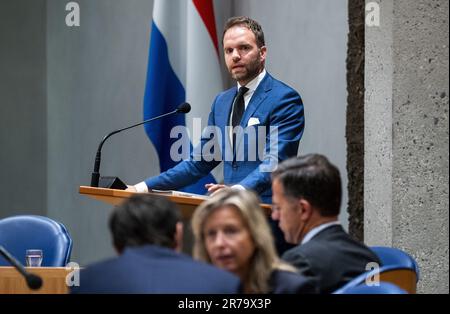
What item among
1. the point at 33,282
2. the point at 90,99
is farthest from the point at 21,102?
the point at 33,282

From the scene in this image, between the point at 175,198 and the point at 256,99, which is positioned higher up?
the point at 256,99

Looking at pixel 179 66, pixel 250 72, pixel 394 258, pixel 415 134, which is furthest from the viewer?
pixel 179 66

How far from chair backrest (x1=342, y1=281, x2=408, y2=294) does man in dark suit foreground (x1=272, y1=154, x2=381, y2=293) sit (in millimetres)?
397

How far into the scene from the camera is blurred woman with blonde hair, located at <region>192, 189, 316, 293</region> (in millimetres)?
2535

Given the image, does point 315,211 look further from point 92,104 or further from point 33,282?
point 92,104

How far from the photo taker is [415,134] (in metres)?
4.21

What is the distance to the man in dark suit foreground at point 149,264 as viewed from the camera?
2.14m

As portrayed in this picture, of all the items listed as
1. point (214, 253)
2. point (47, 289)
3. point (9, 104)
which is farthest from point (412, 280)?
point (9, 104)

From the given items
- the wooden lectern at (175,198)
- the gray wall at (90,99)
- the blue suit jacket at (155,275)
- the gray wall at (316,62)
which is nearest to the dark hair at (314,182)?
the wooden lectern at (175,198)

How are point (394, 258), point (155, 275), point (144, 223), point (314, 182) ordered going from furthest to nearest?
1. point (394, 258)
2. point (314, 182)
3. point (144, 223)
4. point (155, 275)

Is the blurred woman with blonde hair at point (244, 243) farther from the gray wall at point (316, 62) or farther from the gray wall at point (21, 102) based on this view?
the gray wall at point (21, 102)

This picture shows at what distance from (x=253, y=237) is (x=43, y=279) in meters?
1.31

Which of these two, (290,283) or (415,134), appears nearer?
(290,283)

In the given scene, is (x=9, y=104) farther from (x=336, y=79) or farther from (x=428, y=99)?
(x=428, y=99)
